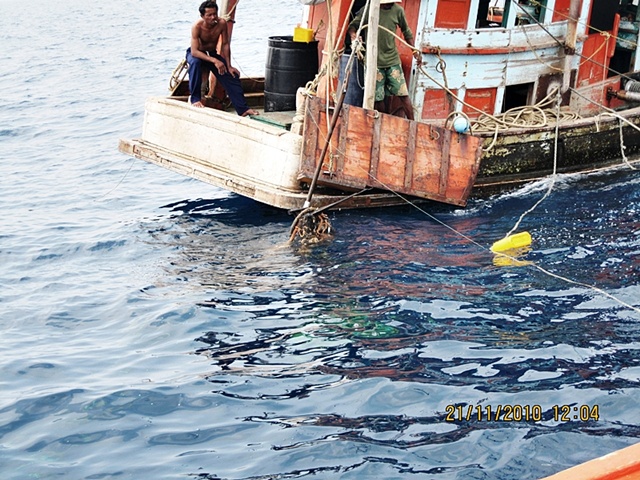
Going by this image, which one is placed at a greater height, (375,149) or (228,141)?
(375,149)

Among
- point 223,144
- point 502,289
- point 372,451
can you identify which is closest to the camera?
point 372,451

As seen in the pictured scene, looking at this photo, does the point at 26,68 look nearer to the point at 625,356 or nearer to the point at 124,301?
the point at 124,301

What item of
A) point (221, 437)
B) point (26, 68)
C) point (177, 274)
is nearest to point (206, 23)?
point (177, 274)

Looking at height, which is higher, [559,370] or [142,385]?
[559,370]

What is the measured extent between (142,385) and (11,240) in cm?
491

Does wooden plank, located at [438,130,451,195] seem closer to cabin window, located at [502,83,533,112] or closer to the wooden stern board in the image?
the wooden stern board

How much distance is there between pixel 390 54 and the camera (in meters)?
10.1

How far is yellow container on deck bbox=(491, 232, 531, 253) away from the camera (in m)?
9.02

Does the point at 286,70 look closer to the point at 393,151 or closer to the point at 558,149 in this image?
the point at 393,151

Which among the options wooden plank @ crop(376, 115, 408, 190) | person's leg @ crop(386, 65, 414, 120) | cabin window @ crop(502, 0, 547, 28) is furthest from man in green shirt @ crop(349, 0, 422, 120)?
cabin window @ crop(502, 0, 547, 28)

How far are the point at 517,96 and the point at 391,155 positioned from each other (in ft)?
10.5

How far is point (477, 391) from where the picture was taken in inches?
245

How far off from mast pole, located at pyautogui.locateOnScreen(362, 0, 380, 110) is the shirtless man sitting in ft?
6.88

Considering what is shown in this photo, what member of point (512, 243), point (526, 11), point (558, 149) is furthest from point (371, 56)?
point (558, 149)
